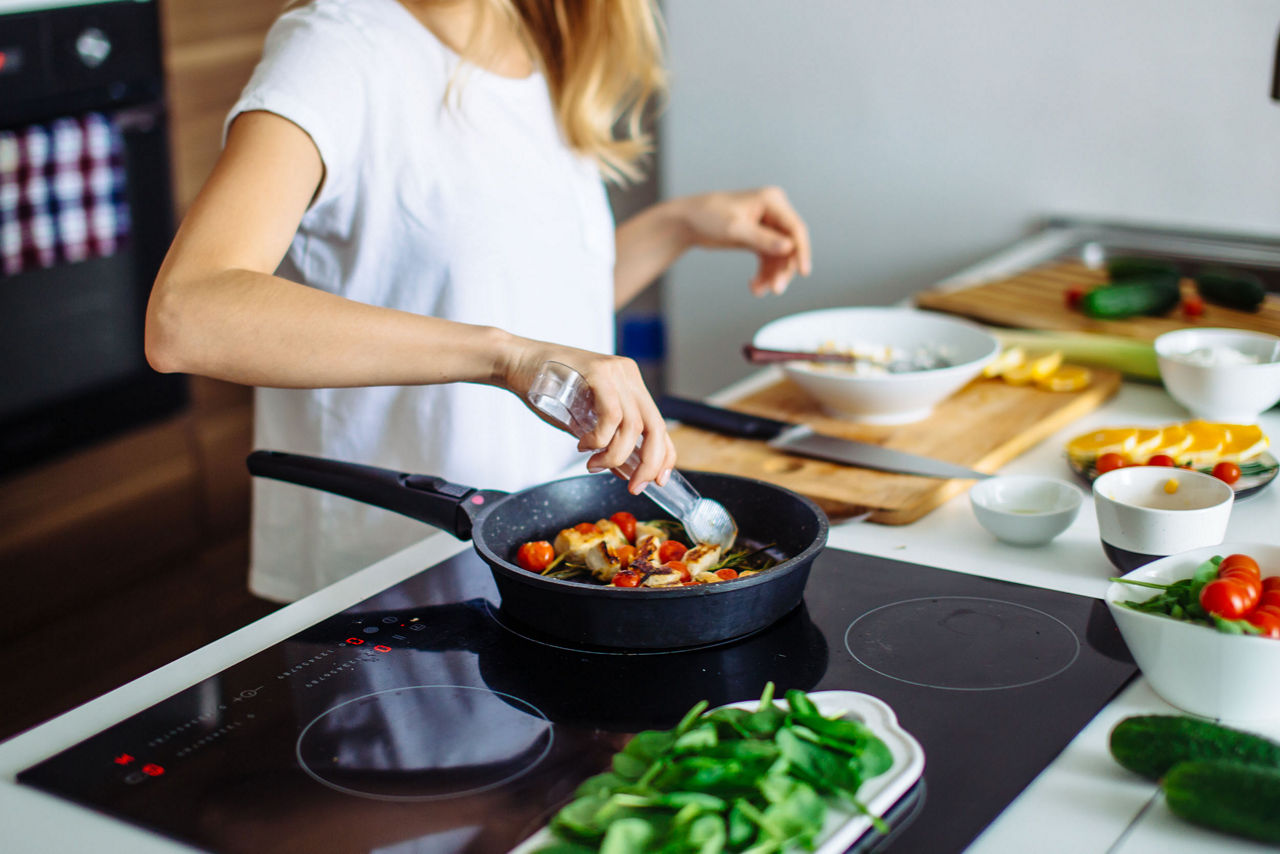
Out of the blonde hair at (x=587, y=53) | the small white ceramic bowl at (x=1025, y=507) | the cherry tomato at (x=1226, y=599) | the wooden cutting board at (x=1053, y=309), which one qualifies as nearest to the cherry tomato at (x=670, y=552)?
the small white ceramic bowl at (x=1025, y=507)

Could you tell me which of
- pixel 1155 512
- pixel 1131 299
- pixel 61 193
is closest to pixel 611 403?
pixel 1155 512

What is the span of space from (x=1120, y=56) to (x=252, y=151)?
1.53 meters

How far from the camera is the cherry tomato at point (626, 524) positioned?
1.08m

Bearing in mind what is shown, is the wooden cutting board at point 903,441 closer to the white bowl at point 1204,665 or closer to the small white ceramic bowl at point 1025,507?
the small white ceramic bowl at point 1025,507

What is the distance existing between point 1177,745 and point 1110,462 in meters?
0.50

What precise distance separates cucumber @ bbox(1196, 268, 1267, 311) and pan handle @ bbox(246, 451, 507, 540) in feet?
3.74

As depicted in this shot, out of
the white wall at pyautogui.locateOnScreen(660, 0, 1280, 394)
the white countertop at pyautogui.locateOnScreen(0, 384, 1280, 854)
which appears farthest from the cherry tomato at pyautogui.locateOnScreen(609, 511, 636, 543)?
the white wall at pyautogui.locateOnScreen(660, 0, 1280, 394)

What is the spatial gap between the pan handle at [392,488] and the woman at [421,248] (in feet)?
0.29

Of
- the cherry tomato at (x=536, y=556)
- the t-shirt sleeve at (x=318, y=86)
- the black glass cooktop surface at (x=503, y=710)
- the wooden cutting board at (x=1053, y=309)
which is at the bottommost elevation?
the black glass cooktop surface at (x=503, y=710)

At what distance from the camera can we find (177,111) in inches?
98.4

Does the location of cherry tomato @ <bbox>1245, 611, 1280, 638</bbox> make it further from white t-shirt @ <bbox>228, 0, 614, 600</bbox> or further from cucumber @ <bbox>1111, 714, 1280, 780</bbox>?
white t-shirt @ <bbox>228, 0, 614, 600</bbox>

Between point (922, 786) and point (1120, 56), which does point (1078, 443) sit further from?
point (1120, 56)

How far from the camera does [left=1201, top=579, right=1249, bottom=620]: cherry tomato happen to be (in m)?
0.77

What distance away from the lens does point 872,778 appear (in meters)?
0.71
